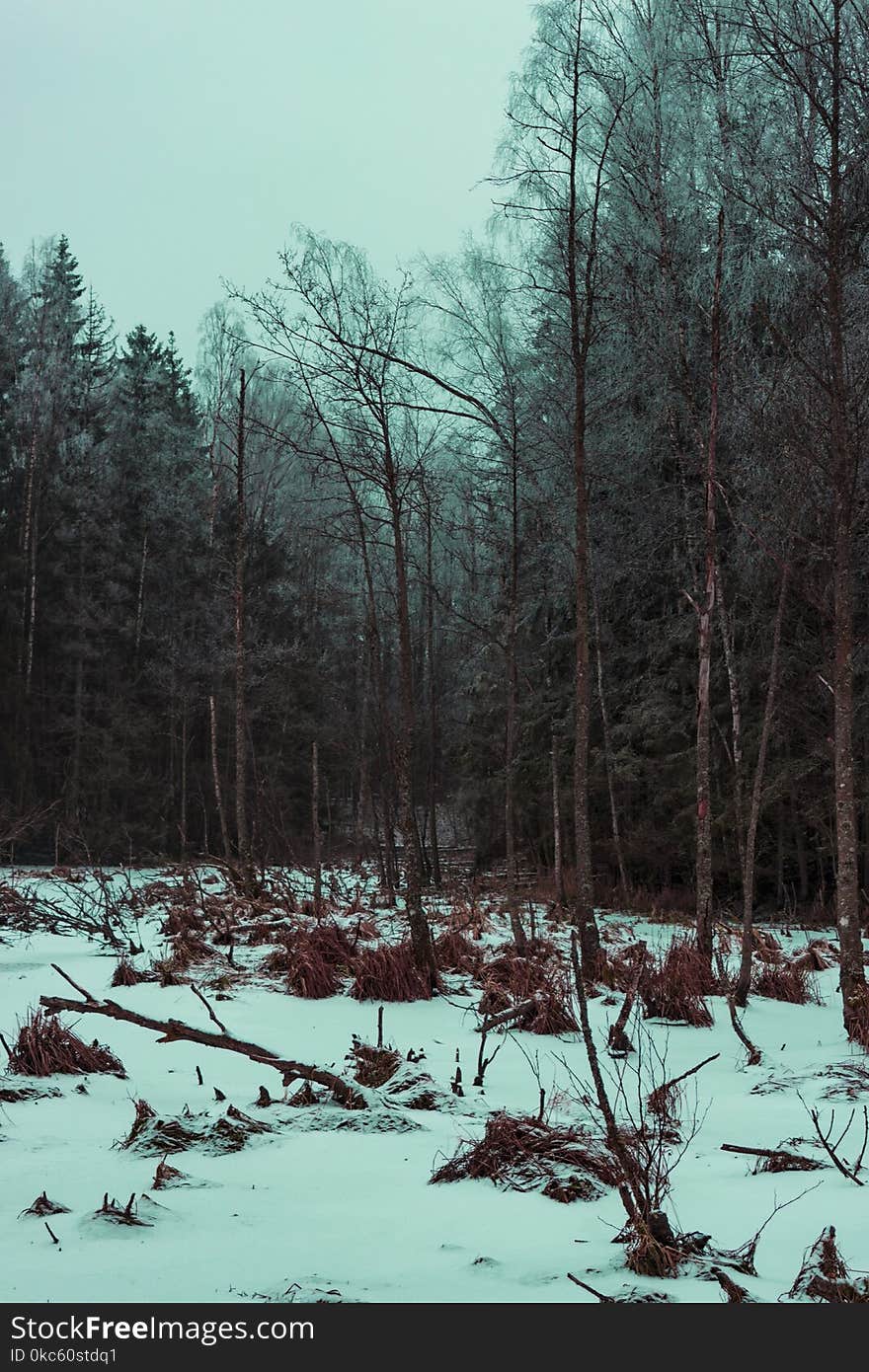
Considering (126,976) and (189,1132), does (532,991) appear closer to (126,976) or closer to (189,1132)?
(126,976)

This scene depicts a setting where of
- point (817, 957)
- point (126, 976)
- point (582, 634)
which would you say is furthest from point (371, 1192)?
point (817, 957)

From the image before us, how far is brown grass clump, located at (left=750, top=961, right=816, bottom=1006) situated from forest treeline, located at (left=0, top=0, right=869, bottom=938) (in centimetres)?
101

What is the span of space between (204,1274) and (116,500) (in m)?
24.4

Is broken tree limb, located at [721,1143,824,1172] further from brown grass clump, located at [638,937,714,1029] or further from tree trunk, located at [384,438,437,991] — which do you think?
tree trunk, located at [384,438,437,991]

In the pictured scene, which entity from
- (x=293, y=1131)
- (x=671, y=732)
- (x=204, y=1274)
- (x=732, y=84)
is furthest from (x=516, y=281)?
(x=204, y=1274)

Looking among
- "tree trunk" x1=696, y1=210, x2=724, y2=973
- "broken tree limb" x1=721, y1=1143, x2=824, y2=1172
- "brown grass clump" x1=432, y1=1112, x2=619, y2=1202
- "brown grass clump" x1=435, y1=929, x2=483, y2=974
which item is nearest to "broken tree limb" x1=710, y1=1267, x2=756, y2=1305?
"brown grass clump" x1=432, y1=1112, x2=619, y2=1202

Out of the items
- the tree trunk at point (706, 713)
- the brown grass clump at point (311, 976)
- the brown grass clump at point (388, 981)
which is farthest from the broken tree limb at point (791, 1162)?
the tree trunk at point (706, 713)

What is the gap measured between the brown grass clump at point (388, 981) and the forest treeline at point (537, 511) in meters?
0.99

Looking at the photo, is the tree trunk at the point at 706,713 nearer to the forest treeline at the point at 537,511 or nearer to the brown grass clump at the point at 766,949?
the forest treeline at the point at 537,511

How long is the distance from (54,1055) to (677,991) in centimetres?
406

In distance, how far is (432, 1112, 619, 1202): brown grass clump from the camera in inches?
131

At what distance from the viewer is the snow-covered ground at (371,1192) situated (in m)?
2.56

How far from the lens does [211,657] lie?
2312cm
